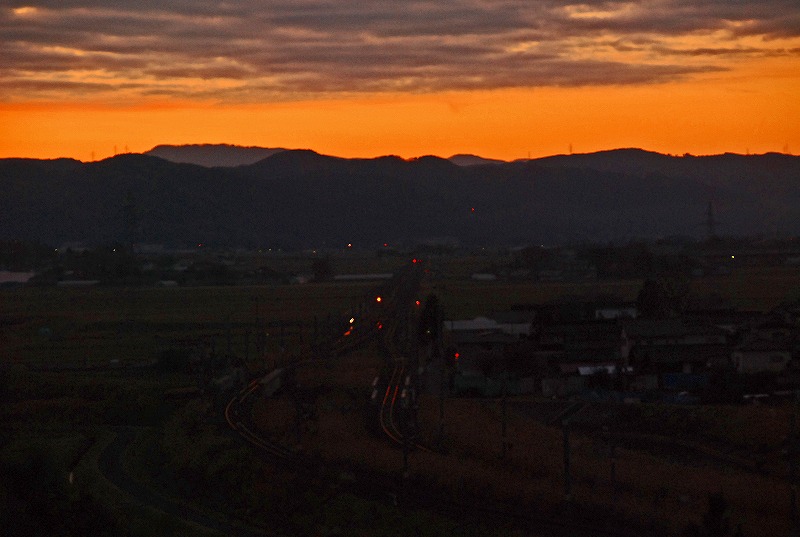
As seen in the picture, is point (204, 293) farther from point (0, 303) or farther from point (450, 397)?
point (450, 397)

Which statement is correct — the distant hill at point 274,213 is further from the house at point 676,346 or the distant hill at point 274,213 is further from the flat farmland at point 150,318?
the house at point 676,346

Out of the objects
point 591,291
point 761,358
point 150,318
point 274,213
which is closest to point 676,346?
point 761,358

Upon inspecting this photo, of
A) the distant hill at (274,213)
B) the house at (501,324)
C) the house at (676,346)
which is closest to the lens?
the house at (676,346)

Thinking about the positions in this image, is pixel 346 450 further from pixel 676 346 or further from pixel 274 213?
pixel 274 213

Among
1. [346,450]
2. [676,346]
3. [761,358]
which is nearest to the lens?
[346,450]

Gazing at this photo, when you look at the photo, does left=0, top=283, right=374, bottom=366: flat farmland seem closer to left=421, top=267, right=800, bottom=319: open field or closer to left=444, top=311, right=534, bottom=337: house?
left=421, top=267, right=800, bottom=319: open field

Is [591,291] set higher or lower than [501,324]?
lower

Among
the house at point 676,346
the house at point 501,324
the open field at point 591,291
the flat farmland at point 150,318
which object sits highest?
the house at point 676,346

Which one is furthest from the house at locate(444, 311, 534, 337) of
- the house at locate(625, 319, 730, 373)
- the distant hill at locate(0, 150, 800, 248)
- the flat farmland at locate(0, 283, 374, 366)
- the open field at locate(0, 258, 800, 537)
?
the distant hill at locate(0, 150, 800, 248)

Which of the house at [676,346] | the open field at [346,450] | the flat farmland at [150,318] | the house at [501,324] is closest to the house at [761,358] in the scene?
the house at [676,346]

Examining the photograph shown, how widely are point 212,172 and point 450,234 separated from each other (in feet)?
94.1

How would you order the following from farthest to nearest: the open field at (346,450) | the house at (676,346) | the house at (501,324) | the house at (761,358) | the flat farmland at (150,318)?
the house at (501,324) → the flat farmland at (150,318) → the house at (676,346) → the house at (761,358) → the open field at (346,450)

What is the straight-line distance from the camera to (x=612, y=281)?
51.9 metres

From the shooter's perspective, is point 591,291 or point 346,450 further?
point 591,291
